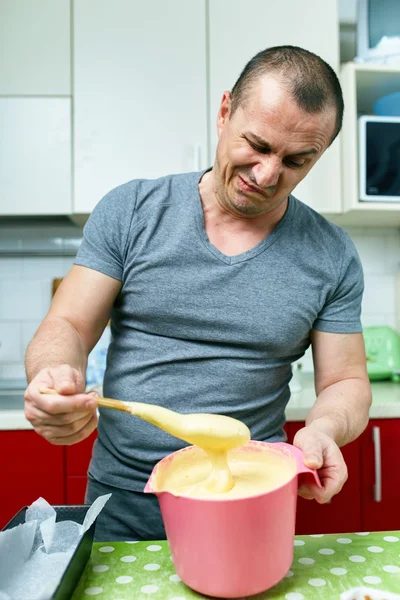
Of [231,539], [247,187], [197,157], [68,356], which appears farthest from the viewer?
[197,157]

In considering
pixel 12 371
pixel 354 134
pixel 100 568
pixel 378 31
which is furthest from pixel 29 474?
pixel 378 31

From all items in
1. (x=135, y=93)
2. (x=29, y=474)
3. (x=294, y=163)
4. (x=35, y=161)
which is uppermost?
(x=135, y=93)

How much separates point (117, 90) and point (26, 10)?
396 millimetres

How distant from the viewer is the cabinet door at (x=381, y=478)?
1.58 metres

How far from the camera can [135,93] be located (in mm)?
1816

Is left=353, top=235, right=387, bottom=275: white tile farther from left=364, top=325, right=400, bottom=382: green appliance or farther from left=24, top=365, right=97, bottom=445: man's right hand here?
left=24, top=365, right=97, bottom=445: man's right hand

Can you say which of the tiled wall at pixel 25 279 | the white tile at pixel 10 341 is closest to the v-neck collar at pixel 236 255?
the tiled wall at pixel 25 279

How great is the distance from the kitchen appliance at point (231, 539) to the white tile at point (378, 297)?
1.65 metres

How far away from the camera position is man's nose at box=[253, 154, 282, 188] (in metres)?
0.86

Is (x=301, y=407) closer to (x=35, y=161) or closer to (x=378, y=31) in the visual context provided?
(x=35, y=161)

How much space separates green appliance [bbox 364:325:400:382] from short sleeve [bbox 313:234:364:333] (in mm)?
967

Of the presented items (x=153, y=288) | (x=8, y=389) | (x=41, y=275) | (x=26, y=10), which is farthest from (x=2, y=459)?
(x=26, y=10)

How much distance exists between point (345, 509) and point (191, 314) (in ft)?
3.22

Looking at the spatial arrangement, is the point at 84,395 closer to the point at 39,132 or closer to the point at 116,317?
the point at 116,317
